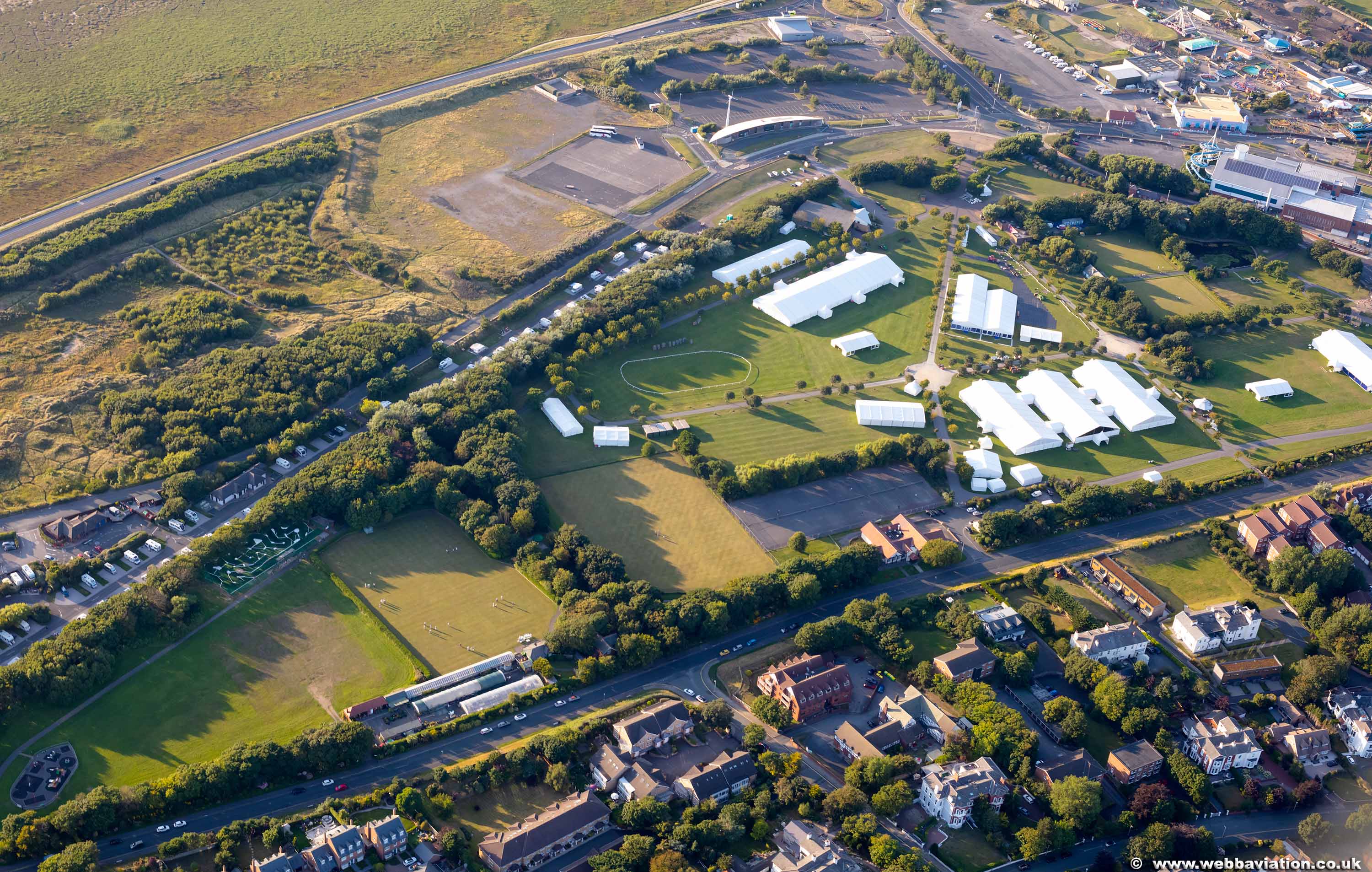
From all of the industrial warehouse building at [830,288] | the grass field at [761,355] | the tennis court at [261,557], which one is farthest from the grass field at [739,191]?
the tennis court at [261,557]

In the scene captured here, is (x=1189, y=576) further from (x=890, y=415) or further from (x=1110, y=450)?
(x=890, y=415)

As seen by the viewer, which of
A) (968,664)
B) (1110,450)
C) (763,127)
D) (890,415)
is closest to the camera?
(968,664)

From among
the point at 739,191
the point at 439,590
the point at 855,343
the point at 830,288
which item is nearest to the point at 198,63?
the point at 739,191

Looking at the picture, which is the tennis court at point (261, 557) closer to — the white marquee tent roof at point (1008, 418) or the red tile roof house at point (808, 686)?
the red tile roof house at point (808, 686)

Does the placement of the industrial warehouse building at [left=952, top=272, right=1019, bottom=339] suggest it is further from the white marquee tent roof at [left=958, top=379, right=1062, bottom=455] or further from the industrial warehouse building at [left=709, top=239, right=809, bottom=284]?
the industrial warehouse building at [left=709, top=239, right=809, bottom=284]

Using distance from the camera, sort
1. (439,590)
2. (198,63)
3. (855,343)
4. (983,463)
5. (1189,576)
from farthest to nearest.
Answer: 1. (198,63)
2. (855,343)
3. (983,463)
4. (1189,576)
5. (439,590)

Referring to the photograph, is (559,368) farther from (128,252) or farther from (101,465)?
(128,252)
